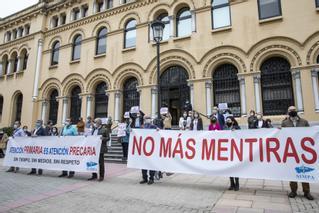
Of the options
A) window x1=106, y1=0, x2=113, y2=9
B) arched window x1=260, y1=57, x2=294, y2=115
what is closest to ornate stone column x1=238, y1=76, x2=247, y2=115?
arched window x1=260, y1=57, x2=294, y2=115

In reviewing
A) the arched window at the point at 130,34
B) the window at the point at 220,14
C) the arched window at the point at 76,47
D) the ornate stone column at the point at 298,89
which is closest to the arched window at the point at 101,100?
the arched window at the point at 130,34

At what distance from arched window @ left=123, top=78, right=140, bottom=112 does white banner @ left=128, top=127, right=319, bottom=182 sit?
9140 millimetres

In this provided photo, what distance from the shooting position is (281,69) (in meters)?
12.6

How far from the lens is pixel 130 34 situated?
17.3 metres

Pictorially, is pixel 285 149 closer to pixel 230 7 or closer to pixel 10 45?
pixel 230 7

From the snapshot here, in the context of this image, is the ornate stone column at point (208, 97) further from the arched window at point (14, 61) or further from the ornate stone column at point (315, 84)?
the arched window at point (14, 61)

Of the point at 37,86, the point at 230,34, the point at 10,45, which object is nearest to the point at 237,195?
the point at 230,34

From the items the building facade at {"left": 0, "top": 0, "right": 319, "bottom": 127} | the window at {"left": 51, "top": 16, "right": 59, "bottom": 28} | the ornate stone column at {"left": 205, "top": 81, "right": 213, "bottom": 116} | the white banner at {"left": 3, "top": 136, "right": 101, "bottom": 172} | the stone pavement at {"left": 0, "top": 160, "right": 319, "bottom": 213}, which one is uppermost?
the window at {"left": 51, "top": 16, "right": 59, "bottom": 28}

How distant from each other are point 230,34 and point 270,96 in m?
4.23

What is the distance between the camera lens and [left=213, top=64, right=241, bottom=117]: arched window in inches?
529

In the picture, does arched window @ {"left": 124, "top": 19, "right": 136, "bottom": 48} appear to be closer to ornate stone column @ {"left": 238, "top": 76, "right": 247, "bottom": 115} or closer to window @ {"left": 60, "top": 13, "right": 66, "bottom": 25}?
window @ {"left": 60, "top": 13, "right": 66, "bottom": 25}

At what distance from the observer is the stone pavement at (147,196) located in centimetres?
476

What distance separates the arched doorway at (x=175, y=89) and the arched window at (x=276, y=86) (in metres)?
4.44

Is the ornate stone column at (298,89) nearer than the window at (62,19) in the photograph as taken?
Yes
